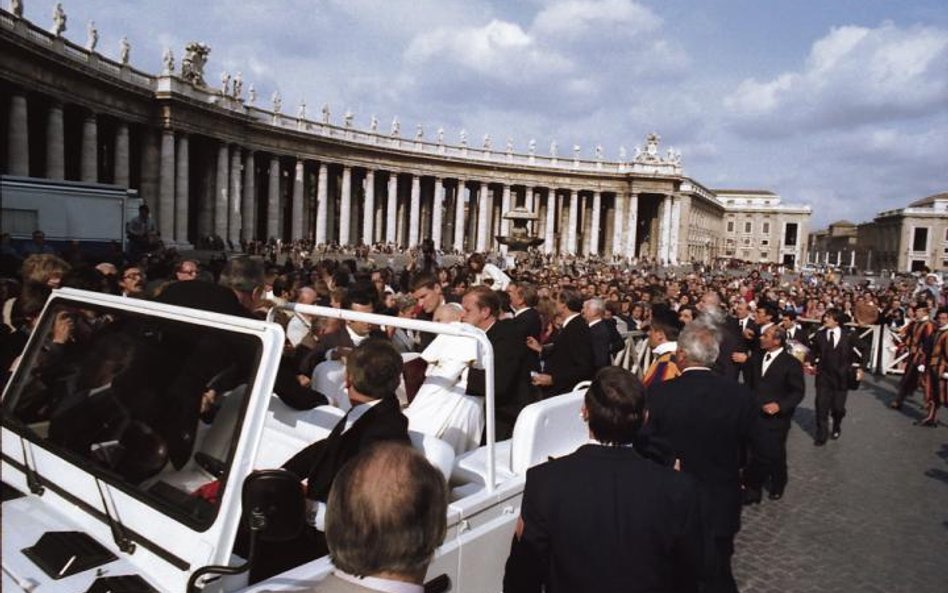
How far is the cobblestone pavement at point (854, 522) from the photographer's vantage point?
5.87 metres

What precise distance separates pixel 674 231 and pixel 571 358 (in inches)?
2830

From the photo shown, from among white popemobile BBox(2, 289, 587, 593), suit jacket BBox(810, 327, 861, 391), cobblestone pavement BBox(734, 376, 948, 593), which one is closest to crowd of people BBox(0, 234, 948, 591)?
white popemobile BBox(2, 289, 587, 593)

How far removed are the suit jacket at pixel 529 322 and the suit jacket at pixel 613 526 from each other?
10.7 feet

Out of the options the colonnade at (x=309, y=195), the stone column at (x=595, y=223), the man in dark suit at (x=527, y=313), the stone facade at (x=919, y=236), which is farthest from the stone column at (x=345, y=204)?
the stone facade at (x=919, y=236)

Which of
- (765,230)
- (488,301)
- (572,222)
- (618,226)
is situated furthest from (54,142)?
(765,230)

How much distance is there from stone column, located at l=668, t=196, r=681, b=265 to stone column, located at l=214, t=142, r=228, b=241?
49.4 metres

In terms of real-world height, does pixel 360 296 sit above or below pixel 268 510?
above

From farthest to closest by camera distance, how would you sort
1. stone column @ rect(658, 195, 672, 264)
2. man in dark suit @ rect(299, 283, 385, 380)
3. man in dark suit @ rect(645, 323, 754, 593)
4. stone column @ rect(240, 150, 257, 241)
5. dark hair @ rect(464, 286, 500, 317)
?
stone column @ rect(658, 195, 672, 264)
stone column @ rect(240, 150, 257, 241)
dark hair @ rect(464, 286, 500, 317)
man in dark suit @ rect(299, 283, 385, 380)
man in dark suit @ rect(645, 323, 754, 593)

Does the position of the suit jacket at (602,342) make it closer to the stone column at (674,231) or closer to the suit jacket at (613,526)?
the suit jacket at (613,526)

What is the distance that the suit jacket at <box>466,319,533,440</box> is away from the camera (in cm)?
589

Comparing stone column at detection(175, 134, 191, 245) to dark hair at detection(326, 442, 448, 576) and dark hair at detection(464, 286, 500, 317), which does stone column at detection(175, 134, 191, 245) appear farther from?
dark hair at detection(326, 442, 448, 576)

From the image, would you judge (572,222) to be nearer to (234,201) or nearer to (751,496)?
(234,201)

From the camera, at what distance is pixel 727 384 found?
15.2ft

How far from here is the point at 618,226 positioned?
7338 cm
